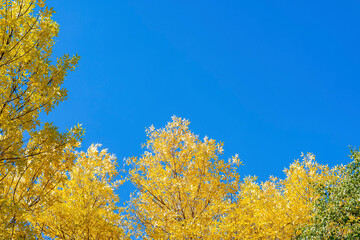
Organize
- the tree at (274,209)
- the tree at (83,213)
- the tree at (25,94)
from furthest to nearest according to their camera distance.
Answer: the tree at (274,209)
the tree at (83,213)
the tree at (25,94)

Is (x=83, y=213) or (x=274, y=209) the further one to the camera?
(x=274, y=209)

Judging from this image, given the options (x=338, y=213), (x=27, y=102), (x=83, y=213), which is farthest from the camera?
(x=338, y=213)

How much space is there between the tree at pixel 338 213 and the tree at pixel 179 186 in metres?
3.03

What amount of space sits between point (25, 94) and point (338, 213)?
33.8 ft

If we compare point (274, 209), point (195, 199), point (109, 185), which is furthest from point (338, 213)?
point (109, 185)

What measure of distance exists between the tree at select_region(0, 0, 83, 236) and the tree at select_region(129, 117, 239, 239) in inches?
183

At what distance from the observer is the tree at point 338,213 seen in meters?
10.1

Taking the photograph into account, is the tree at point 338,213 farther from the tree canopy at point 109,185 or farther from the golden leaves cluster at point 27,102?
the golden leaves cluster at point 27,102

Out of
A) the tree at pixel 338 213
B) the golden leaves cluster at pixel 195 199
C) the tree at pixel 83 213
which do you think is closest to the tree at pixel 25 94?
the tree at pixel 83 213

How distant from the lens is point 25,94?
6.02 meters

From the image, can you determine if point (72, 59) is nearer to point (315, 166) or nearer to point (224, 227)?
point (224, 227)

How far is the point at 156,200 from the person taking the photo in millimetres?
11141

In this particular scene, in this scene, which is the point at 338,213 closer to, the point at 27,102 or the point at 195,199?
the point at 195,199

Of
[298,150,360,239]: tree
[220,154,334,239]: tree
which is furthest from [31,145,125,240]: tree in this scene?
[298,150,360,239]: tree
